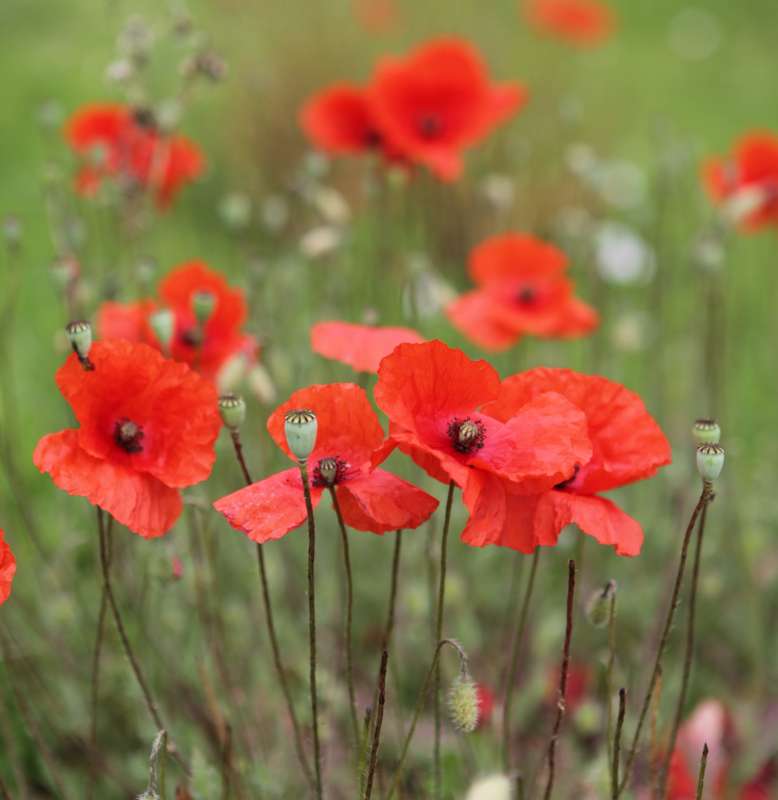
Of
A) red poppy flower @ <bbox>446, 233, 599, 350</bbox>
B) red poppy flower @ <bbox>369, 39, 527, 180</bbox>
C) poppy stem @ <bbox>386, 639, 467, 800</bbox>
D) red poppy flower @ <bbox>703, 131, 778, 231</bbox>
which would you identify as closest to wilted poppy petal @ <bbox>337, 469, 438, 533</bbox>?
poppy stem @ <bbox>386, 639, 467, 800</bbox>

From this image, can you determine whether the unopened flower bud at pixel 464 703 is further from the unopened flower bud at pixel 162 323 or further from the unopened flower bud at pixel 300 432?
the unopened flower bud at pixel 162 323

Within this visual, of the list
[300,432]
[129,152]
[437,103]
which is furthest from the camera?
[437,103]

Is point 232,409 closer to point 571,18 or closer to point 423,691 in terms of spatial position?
point 423,691

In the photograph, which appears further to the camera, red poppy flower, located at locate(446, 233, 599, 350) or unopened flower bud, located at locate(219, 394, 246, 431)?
red poppy flower, located at locate(446, 233, 599, 350)

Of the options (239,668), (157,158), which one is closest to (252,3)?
(157,158)

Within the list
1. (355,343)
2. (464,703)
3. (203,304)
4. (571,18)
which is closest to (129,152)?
(203,304)

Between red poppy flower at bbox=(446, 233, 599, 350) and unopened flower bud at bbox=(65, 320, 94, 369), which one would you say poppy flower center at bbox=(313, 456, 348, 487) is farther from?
red poppy flower at bbox=(446, 233, 599, 350)

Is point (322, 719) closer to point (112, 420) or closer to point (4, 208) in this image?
point (112, 420)
